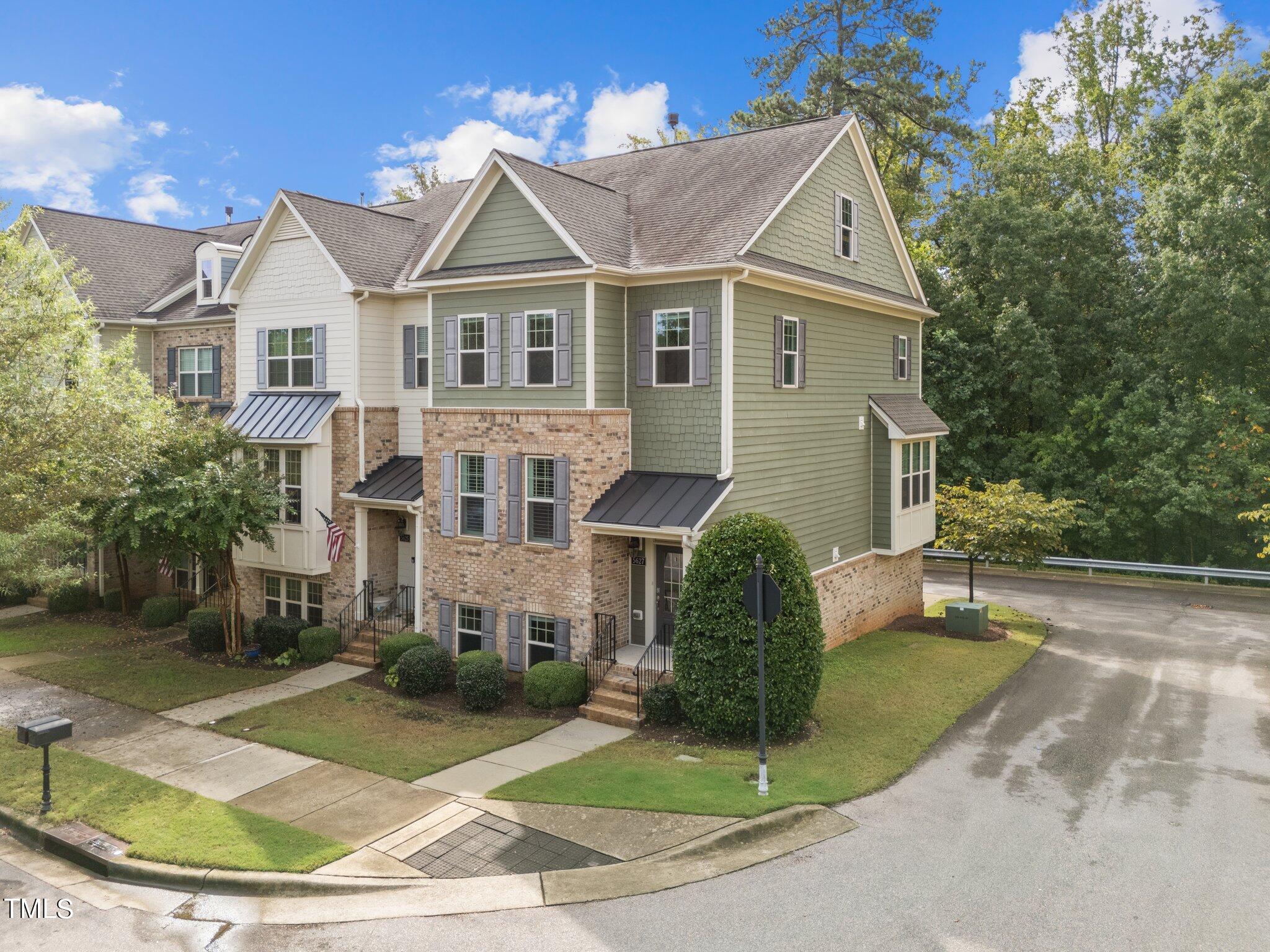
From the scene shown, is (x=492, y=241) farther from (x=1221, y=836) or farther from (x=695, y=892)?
(x=1221, y=836)

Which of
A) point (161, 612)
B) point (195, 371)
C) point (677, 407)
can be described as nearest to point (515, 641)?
point (677, 407)

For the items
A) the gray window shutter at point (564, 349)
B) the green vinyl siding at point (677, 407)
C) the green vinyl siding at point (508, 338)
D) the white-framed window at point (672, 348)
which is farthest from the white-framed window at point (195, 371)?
the white-framed window at point (672, 348)

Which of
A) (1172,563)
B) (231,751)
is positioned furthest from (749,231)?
(1172,563)

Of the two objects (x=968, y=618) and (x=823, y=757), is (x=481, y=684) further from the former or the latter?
(x=968, y=618)

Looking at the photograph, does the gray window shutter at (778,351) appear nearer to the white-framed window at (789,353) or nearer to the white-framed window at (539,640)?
the white-framed window at (789,353)

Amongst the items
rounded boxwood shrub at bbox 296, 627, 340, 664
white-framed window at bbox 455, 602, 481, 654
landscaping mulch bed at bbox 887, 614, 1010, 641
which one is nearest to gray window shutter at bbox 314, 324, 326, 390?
rounded boxwood shrub at bbox 296, 627, 340, 664

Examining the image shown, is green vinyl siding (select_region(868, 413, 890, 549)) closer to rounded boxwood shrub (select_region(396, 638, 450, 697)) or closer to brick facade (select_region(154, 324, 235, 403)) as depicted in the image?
rounded boxwood shrub (select_region(396, 638, 450, 697))
